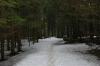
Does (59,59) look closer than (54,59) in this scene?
No

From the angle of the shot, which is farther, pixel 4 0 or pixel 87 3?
pixel 87 3

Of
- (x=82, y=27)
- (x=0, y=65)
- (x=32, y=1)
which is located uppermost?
(x=32, y=1)

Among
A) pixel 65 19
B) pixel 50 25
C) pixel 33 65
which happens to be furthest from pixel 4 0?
pixel 50 25

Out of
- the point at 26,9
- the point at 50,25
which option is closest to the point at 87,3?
the point at 26,9

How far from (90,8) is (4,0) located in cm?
803

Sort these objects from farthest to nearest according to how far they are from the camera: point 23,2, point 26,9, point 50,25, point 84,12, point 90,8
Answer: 1. point 50,25
2. point 26,9
3. point 23,2
4. point 84,12
5. point 90,8

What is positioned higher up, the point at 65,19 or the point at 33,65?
the point at 65,19

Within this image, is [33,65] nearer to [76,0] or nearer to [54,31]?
[76,0]

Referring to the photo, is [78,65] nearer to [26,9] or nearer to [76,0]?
[76,0]

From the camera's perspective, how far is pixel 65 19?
50125mm

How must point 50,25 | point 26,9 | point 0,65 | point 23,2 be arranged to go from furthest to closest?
point 50,25, point 26,9, point 23,2, point 0,65

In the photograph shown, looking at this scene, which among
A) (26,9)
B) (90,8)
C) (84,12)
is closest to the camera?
(90,8)

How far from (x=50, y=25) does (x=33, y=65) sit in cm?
7866

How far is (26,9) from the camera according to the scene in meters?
35.9
